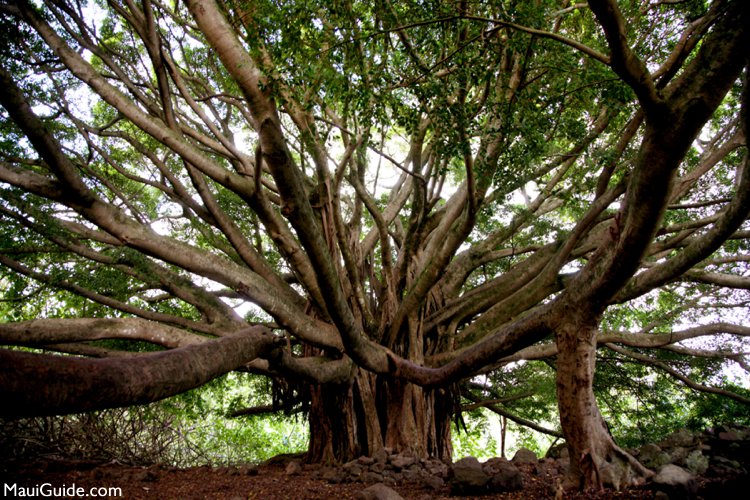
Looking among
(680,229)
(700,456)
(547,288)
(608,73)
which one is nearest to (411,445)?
(547,288)

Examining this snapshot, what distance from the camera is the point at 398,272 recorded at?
659 centimetres

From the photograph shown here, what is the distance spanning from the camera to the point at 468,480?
12.0 feet

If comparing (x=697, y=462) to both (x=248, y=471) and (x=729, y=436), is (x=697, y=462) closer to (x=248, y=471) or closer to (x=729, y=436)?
(x=729, y=436)

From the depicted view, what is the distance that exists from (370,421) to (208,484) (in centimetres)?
235

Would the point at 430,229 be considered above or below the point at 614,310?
above

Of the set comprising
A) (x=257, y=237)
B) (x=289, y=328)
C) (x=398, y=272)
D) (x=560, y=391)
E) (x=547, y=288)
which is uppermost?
(x=257, y=237)

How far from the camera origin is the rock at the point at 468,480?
3623 millimetres

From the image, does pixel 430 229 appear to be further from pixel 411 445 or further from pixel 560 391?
pixel 560 391

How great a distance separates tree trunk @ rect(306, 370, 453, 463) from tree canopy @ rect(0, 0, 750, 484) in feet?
0.13

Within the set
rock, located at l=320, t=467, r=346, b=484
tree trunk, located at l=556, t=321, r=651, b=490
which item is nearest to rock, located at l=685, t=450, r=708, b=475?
tree trunk, located at l=556, t=321, r=651, b=490

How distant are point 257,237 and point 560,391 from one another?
5159mm

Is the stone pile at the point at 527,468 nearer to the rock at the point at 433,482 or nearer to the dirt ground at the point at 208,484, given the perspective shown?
the rock at the point at 433,482

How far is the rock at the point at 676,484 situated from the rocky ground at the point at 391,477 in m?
0.04

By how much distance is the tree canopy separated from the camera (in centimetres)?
253
